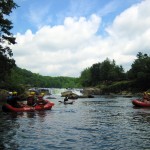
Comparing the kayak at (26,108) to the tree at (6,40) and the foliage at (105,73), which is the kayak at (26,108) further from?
the foliage at (105,73)

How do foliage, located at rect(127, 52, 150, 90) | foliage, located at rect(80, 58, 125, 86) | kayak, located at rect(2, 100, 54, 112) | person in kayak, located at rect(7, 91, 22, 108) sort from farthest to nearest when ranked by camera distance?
foliage, located at rect(80, 58, 125, 86) → foliage, located at rect(127, 52, 150, 90) → person in kayak, located at rect(7, 91, 22, 108) → kayak, located at rect(2, 100, 54, 112)

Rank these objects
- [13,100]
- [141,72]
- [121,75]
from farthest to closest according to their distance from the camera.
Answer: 1. [121,75]
2. [141,72]
3. [13,100]

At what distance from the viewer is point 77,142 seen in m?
17.9

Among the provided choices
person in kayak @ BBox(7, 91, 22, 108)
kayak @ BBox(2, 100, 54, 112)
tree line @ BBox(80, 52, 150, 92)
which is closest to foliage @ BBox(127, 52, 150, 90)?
tree line @ BBox(80, 52, 150, 92)

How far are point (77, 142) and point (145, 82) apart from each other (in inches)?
4852

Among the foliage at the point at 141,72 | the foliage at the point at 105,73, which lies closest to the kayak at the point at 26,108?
the foliage at the point at 141,72

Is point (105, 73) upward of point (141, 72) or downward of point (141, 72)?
upward

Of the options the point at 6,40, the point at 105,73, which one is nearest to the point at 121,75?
the point at 105,73

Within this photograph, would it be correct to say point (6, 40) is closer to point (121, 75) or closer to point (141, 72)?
point (141, 72)

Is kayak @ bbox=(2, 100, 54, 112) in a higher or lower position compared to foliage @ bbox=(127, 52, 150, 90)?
lower

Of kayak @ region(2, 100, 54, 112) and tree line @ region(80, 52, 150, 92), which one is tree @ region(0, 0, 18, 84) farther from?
tree line @ region(80, 52, 150, 92)

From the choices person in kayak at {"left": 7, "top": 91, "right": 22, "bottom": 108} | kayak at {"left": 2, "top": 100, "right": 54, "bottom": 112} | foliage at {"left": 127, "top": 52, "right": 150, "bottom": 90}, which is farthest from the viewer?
foliage at {"left": 127, "top": 52, "right": 150, "bottom": 90}

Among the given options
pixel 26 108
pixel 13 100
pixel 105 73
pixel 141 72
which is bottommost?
pixel 26 108

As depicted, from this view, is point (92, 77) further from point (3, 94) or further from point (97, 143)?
point (97, 143)
